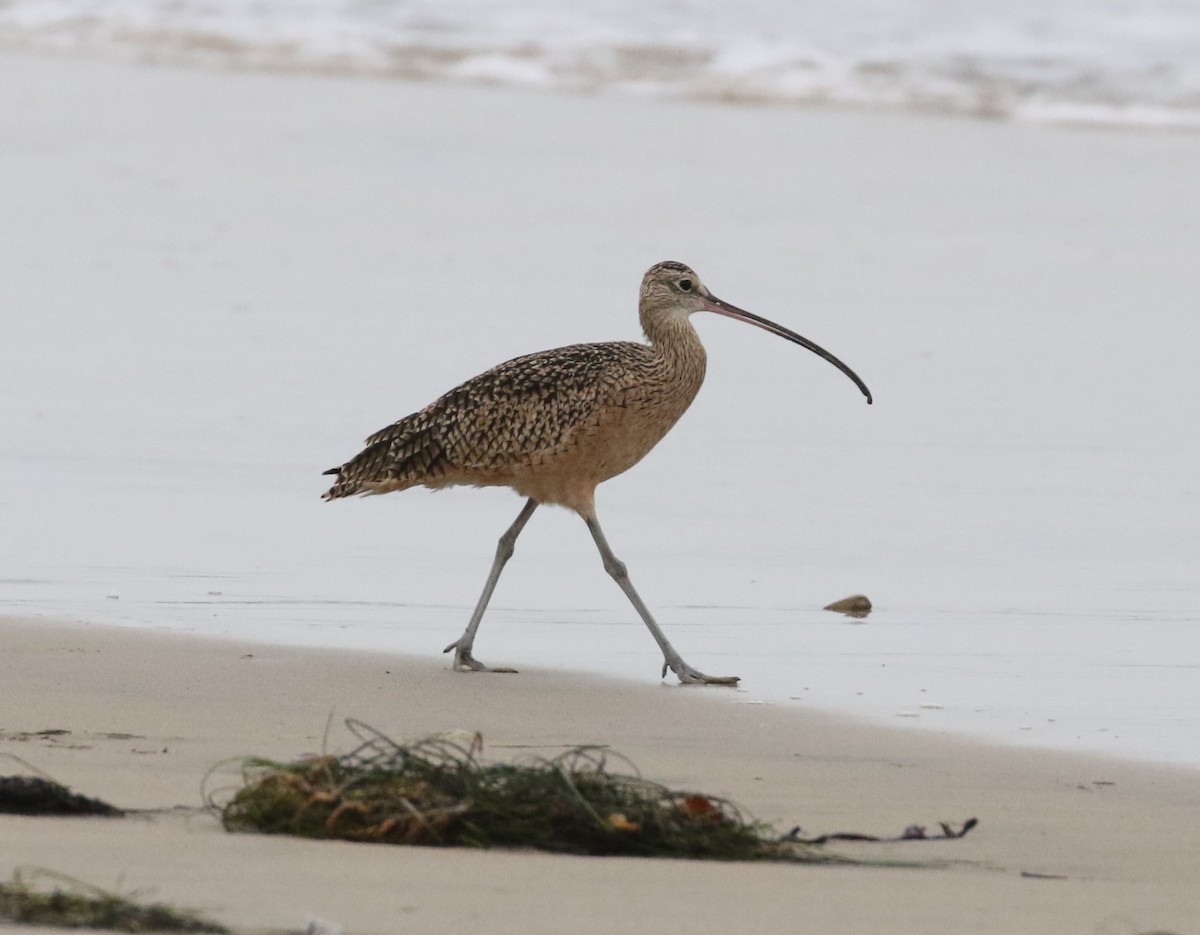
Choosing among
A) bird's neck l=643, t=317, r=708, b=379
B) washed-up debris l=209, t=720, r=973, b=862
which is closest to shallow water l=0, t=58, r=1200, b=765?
bird's neck l=643, t=317, r=708, b=379

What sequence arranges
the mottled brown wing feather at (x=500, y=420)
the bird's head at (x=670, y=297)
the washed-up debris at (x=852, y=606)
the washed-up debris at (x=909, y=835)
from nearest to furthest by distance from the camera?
the washed-up debris at (x=909, y=835) → the mottled brown wing feather at (x=500, y=420) → the washed-up debris at (x=852, y=606) → the bird's head at (x=670, y=297)

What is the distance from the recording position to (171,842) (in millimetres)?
4664

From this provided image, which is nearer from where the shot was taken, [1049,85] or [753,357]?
[753,357]

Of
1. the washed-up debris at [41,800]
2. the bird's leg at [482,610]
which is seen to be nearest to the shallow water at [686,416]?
the bird's leg at [482,610]

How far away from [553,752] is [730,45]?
22.1 m

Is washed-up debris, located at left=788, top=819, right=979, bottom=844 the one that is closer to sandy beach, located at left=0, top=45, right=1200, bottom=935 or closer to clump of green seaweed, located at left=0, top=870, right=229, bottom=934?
sandy beach, located at left=0, top=45, right=1200, bottom=935

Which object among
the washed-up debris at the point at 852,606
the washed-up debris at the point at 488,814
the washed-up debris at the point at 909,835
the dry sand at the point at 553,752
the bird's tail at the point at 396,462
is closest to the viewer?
the dry sand at the point at 553,752

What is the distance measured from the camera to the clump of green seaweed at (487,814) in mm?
4785

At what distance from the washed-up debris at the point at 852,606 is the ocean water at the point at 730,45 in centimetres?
1625

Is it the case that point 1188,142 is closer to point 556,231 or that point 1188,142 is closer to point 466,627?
point 556,231

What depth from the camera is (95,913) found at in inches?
159

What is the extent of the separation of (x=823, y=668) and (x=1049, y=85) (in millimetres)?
19164

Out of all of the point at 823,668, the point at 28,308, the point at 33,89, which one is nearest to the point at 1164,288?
the point at 28,308

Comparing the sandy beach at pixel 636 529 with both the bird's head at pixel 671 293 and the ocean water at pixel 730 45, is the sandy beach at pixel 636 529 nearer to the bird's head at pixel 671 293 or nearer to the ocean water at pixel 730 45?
the bird's head at pixel 671 293
